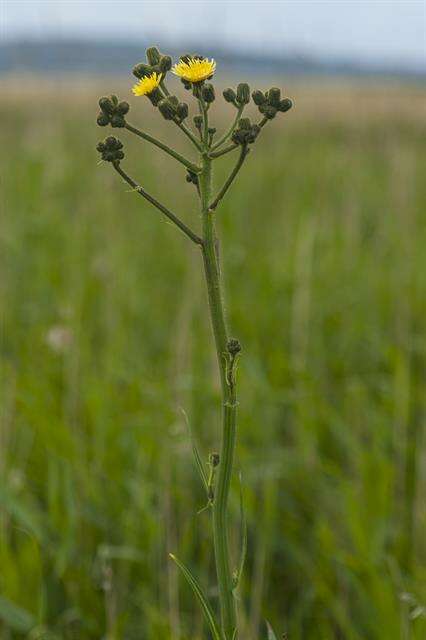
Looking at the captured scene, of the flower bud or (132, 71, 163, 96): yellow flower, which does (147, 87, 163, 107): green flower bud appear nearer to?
(132, 71, 163, 96): yellow flower

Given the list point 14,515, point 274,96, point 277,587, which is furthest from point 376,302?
point 274,96

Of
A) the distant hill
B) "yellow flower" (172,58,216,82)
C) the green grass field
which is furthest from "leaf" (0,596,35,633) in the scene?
the distant hill

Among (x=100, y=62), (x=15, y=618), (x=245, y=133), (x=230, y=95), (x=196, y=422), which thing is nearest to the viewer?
(x=245, y=133)

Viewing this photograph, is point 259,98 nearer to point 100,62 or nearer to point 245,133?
point 245,133

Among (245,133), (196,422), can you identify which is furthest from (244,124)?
(196,422)

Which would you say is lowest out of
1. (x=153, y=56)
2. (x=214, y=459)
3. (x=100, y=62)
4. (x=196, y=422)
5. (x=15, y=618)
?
(x=15, y=618)

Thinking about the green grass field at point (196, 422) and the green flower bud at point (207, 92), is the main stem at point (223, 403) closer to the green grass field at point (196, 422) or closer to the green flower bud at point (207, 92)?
the green flower bud at point (207, 92)

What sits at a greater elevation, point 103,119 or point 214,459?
point 103,119

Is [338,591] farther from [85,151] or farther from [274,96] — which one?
[85,151]

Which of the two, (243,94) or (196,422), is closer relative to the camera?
(243,94)

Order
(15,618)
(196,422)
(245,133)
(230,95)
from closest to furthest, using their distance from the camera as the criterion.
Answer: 1. (245,133)
2. (230,95)
3. (15,618)
4. (196,422)
